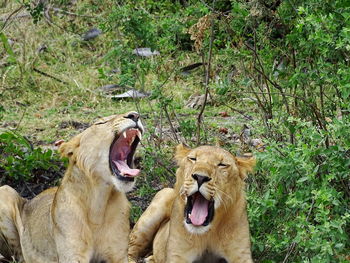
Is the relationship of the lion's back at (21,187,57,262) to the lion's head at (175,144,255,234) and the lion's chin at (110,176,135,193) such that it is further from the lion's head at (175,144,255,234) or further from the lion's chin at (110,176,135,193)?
the lion's head at (175,144,255,234)

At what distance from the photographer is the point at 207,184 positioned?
488cm

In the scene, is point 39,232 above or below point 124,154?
below

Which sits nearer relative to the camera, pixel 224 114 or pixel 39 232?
pixel 39 232

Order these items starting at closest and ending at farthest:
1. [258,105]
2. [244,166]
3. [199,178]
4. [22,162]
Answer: [199,178]
[244,166]
[258,105]
[22,162]

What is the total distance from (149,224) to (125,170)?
3.24ft

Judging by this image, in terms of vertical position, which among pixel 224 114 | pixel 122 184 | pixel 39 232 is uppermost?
pixel 122 184

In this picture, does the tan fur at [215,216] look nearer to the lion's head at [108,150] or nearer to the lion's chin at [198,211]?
the lion's chin at [198,211]

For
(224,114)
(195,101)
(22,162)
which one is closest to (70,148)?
(22,162)

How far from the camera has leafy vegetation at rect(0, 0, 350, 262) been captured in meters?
5.04

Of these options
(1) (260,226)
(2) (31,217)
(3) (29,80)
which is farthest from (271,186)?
(3) (29,80)

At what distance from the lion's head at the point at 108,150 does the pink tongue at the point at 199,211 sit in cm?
38

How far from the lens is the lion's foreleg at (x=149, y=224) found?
19.4 feet

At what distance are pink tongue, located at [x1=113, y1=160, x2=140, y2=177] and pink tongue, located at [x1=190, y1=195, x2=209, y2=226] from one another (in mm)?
371

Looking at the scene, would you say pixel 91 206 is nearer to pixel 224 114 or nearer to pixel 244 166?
pixel 244 166
